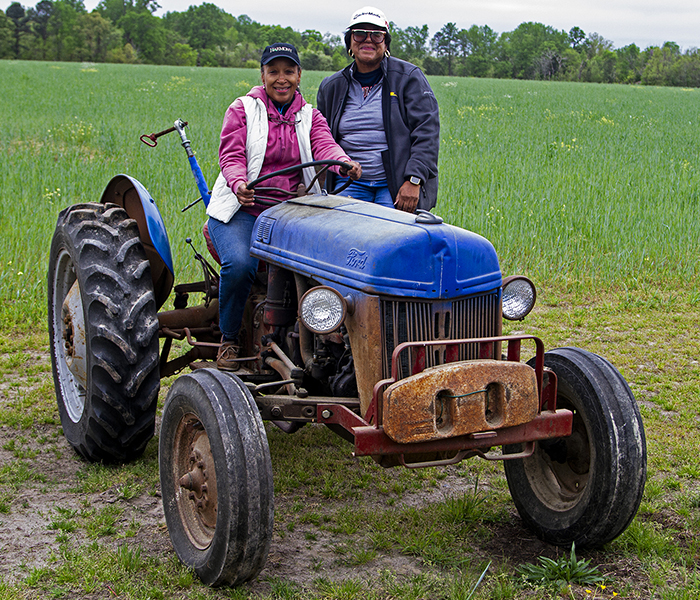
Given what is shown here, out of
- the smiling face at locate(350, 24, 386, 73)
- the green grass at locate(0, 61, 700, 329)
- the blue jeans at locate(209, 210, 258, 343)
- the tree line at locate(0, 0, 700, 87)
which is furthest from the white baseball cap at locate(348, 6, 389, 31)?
the tree line at locate(0, 0, 700, 87)

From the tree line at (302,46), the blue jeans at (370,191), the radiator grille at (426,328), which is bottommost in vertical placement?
the radiator grille at (426,328)

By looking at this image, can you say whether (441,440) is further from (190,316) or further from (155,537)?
(190,316)

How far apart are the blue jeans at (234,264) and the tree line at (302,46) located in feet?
218

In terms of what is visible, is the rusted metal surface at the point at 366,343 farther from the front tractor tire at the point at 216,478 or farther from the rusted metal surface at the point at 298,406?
the front tractor tire at the point at 216,478

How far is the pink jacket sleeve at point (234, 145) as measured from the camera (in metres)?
3.55

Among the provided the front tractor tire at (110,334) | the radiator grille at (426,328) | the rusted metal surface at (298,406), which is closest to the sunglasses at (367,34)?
the front tractor tire at (110,334)

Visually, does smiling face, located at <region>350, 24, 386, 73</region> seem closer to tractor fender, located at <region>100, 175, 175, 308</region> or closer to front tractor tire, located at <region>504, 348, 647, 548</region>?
tractor fender, located at <region>100, 175, 175, 308</region>

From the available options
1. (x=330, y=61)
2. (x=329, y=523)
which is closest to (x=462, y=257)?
(x=329, y=523)

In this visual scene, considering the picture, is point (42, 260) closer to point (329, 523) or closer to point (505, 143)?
point (329, 523)

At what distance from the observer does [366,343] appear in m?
2.70

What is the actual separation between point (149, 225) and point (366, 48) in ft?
5.48

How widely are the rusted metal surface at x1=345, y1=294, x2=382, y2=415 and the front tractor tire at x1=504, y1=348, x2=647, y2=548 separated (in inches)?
30.7

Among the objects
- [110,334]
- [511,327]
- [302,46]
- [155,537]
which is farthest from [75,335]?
[302,46]

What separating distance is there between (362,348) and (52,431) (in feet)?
8.31
